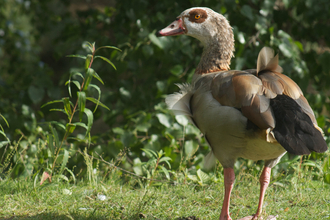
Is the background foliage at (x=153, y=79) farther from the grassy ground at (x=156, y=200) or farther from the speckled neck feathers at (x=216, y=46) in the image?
the speckled neck feathers at (x=216, y=46)

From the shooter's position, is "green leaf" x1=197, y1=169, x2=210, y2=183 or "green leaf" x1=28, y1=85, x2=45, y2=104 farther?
"green leaf" x1=28, y1=85, x2=45, y2=104

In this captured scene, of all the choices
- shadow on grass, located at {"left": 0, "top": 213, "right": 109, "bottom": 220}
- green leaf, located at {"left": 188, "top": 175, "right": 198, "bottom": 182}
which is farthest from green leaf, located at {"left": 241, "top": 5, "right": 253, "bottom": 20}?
shadow on grass, located at {"left": 0, "top": 213, "right": 109, "bottom": 220}

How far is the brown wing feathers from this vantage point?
2.37 m

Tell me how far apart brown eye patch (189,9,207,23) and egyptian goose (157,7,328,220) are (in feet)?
2.20

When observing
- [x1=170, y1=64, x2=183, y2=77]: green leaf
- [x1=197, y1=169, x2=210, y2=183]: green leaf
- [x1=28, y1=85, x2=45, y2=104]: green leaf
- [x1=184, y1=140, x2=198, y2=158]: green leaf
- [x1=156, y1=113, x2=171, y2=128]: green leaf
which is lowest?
[x1=197, y1=169, x2=210, y2=183]: green leaf

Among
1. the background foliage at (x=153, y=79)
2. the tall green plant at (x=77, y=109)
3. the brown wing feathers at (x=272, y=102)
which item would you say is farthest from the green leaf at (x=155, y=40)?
the brown wing feathers at (x=272, y=102)

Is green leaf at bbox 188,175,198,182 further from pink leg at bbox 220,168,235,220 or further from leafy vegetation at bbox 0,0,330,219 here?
pink leg at bbox 220,168,235,220

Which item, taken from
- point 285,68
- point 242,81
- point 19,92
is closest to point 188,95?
point 242,81

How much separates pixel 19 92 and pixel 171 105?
320cm

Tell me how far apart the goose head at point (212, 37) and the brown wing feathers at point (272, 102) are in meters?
0.53

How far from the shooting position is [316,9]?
14.6ft

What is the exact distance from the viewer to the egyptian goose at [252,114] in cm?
242

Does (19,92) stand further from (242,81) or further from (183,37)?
(242,81)

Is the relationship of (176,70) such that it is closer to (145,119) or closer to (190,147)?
(145,119)
